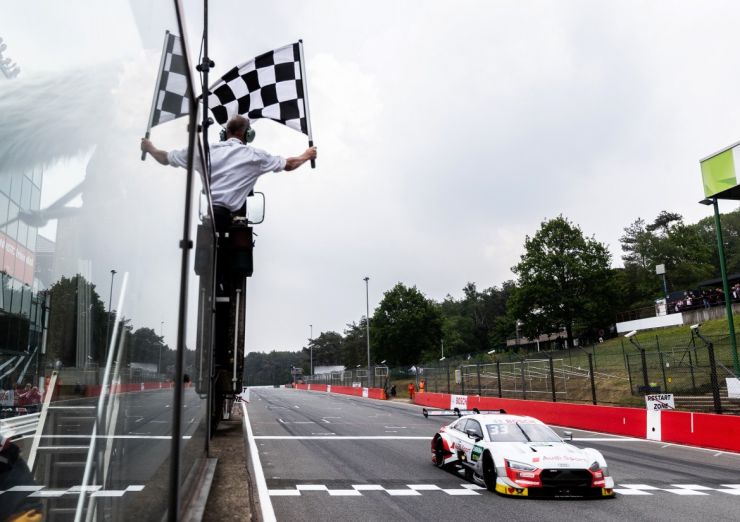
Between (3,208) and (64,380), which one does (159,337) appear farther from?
(3,208)

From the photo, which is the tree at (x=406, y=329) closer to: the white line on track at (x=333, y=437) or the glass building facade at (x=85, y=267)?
the white line on track at (x=333, y=437)

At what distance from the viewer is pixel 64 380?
3.89 ft

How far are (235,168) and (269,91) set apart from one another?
4.28 feet

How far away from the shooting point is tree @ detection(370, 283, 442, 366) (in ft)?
277

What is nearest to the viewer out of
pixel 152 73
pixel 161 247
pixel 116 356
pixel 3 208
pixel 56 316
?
pixel 3 208

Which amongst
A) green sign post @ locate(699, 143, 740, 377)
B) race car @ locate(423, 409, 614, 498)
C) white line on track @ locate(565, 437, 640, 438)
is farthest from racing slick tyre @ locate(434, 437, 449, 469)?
green sign post @ locate(699, 143, 740, 377)

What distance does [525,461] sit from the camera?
802 centimetres

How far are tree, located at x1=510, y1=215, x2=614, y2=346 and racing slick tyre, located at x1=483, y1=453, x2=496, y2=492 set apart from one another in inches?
2098

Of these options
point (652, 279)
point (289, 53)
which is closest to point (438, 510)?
point (289, 53)

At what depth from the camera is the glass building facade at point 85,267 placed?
956 millimetres

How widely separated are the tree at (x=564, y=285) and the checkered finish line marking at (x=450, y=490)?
52.6m

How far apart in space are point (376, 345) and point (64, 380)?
8667cm

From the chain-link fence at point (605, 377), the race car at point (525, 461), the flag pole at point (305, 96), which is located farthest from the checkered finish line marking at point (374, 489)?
the chain-link fence at point (605, 377)

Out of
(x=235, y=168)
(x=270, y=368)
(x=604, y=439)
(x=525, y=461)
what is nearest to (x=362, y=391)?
(x=604, y=439)
